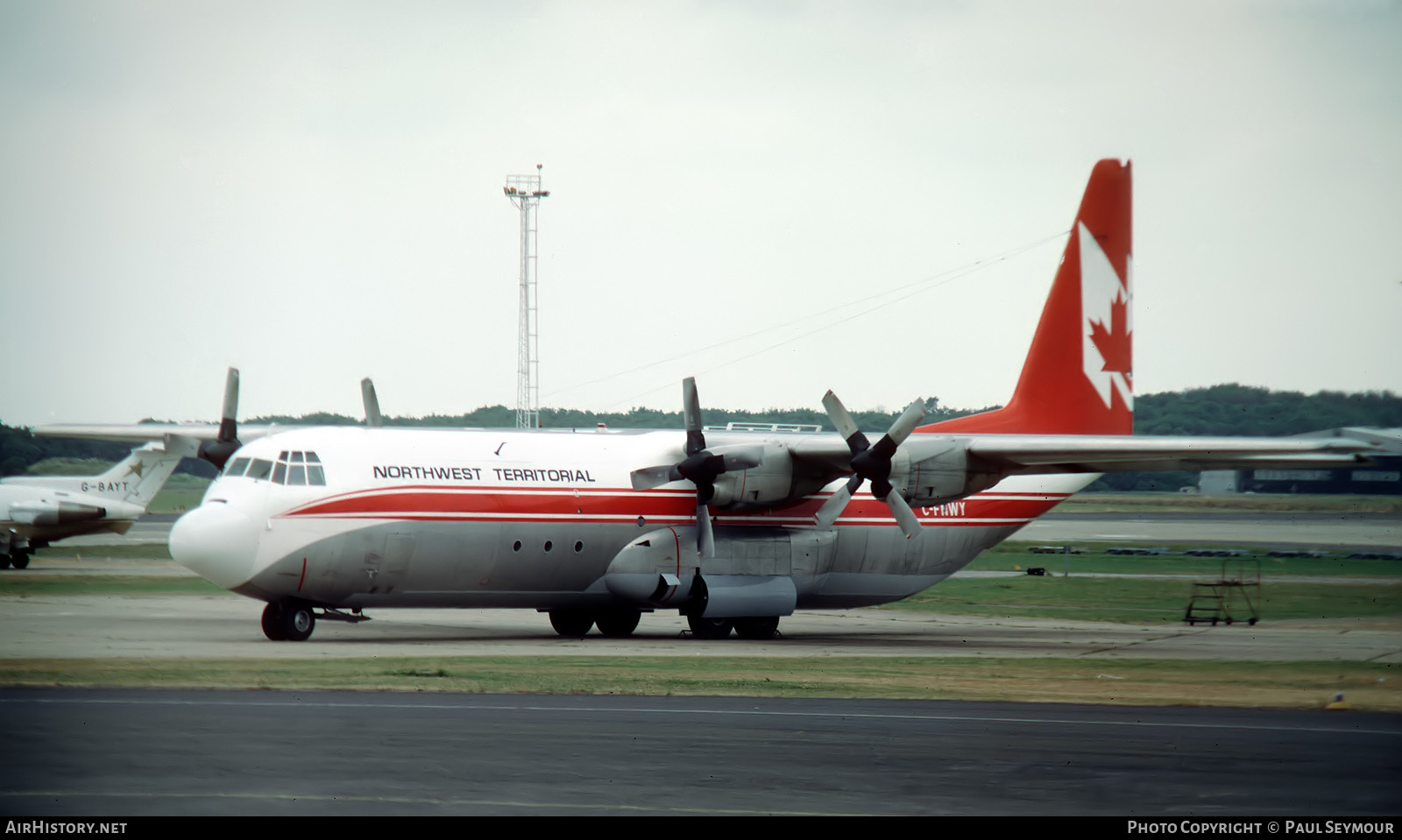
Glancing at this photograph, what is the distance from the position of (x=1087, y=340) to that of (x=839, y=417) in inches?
325

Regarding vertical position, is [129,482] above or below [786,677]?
above

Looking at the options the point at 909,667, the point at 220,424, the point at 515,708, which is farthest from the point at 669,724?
the point at 220,424

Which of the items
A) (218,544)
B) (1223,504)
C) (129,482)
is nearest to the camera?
(218,544)

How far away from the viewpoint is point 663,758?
1294cm

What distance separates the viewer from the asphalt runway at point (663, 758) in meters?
10.6

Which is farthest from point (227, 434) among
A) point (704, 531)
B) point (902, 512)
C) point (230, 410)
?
point (902, 512)

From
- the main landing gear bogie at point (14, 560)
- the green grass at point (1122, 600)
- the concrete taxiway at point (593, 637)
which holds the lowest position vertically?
the green grass at point (1122, 600)

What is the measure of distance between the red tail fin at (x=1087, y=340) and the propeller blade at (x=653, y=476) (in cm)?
706

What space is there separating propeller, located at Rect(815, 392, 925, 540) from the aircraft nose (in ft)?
34.1

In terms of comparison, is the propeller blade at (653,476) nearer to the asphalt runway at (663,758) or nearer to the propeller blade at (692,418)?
the propeller blade at (692,418)

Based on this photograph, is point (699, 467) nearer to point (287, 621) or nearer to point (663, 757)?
point (287, 621)

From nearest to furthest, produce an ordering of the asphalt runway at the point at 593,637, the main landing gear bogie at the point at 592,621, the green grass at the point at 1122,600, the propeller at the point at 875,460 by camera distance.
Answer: the asphalt runway at the point at 593,637 → the propeller at the point at 875,460 → the main landing gear bogie at the point at 592,621 → the green grass at the point at 1122,600

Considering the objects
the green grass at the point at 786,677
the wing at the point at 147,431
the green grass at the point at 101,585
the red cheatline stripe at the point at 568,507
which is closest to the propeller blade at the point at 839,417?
the red cheatline stripe at the point at 568,507

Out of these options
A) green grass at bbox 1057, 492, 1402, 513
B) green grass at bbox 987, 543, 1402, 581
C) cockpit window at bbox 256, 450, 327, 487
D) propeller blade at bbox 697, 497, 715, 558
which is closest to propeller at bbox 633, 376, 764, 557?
propeller blade at bbox 697, 497, 715, 558
